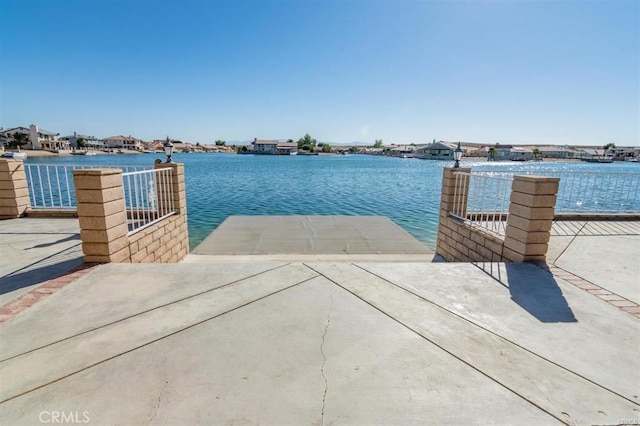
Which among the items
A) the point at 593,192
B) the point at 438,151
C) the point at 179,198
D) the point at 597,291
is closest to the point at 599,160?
the point at 438,151

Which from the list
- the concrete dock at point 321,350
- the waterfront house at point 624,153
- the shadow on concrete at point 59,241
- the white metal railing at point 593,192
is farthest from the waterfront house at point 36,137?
the waterfront house at point 624,153

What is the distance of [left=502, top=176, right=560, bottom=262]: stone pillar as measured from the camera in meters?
4.04

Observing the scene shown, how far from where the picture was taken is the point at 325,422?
1.68 meters

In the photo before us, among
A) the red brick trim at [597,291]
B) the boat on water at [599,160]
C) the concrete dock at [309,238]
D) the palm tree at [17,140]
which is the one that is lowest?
the concrete dock at [309,238]

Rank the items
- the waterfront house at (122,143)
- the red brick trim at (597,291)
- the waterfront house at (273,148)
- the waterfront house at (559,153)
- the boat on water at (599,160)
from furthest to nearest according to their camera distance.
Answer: the waterfront house at (273,148), the waterfront house at (122,143), the waterfront house at (559,153), the boat on water at (599,160), the red brick trim at (597,291)

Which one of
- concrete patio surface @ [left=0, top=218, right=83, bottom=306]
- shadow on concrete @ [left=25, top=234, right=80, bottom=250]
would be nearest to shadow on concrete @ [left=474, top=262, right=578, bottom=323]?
concrete patio surface @ [left=0, top=218, right=83, bottom=306]

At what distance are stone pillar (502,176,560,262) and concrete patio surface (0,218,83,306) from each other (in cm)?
597

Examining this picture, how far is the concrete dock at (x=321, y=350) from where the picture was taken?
70.7 inches

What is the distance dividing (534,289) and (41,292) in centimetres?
538

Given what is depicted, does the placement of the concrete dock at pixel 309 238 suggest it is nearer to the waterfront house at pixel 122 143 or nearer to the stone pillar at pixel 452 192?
the stone pillar at pixel 452 192

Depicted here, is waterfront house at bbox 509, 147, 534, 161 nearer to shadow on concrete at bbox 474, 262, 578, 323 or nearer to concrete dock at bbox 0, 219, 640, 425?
shadow on concrete at bbox 474, 262, 578, 323

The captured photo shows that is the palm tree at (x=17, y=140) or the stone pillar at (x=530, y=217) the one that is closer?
the stone pillar at (x=530, y=217)

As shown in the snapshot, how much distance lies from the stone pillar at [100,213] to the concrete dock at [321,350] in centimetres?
36

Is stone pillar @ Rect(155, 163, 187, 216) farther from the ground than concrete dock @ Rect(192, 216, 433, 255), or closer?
farther from the ground
